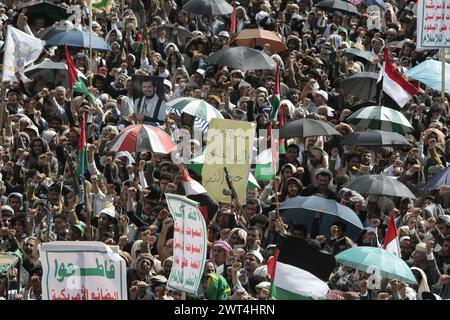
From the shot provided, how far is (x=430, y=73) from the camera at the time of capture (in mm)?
28438

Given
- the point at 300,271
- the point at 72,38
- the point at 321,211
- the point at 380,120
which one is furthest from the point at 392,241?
the point at 72,38

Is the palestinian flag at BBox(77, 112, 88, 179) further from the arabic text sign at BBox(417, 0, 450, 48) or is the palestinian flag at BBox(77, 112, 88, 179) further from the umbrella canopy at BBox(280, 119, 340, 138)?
the arabic text sign at BBox(417, 0, 450, 48)

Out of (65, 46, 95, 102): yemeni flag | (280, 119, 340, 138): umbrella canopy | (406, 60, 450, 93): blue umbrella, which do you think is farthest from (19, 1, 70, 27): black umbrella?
(280, 119, 340, 138): umbrella canopy

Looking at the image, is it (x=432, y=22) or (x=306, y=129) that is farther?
(x=432, y=22)

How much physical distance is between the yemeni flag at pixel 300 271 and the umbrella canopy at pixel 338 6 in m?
12.9

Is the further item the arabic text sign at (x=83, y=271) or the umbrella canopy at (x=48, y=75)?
the umbrella canopy at (x=48, y=75)

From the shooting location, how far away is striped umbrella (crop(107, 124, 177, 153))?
24891 mm

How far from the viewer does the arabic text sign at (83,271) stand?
17.6 metres

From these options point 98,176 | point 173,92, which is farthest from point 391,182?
point 173,92

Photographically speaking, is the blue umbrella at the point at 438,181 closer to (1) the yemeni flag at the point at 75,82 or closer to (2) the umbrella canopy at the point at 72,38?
(1) the yemeni flag at the point at 75,82

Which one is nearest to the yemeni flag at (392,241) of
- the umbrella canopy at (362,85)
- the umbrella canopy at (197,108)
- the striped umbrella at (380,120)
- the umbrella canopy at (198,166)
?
the umbrella canopy at (198,166)

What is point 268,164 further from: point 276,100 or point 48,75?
point 48,75

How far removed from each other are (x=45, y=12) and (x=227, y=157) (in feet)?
29.0

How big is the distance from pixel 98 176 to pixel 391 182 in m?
3.04
